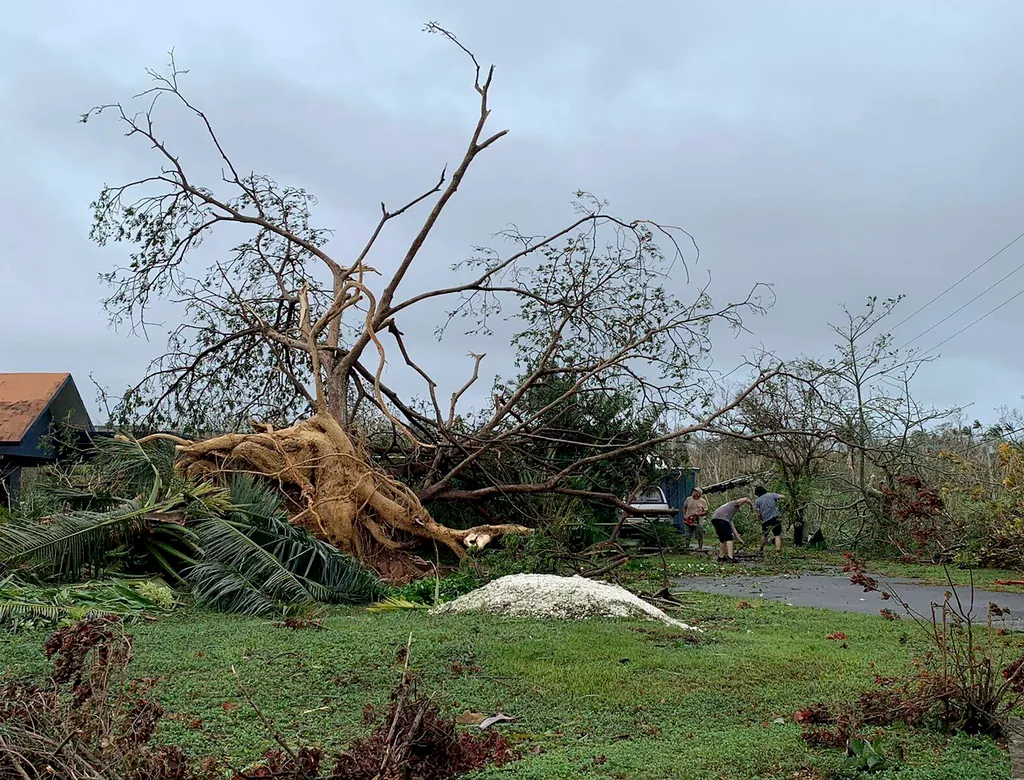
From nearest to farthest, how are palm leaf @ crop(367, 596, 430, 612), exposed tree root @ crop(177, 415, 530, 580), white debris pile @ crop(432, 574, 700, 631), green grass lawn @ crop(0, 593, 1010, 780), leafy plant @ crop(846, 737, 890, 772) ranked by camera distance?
1. leafy plant @ crop(846, 737, 890, 772)
2. green grass lawn @ crop(0, 593, 1010, 780)
3. white debris pile @ crop(432, 574, 700, 631)
4. palm leaf @ crop(367, 596, 430, 612)
5. exposed tree root @ crop(177, 415, 530, 580)

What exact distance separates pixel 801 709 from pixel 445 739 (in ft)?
7.66

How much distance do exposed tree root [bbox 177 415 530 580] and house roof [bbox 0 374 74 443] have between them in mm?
3906

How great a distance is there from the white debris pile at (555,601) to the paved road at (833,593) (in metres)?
3.26

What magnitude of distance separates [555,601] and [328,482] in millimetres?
4804

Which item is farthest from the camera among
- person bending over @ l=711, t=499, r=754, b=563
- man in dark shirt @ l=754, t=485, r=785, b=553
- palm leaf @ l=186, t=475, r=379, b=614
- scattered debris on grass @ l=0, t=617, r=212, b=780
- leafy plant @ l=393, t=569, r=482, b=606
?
man in dark shirt @ l=754, t=485, r=785, b=553

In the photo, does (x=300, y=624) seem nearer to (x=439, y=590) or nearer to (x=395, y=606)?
(x=395, y=606)

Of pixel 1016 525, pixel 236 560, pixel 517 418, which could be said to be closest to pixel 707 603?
pixel 1016 525

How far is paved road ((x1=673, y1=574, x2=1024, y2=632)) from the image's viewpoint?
11531 millimetres

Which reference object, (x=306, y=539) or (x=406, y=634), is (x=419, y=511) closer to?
(x=306, y=539)

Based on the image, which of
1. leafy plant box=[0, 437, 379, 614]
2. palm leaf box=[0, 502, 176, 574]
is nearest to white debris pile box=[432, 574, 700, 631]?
leafy plant box=[0, 437, 379, 614]

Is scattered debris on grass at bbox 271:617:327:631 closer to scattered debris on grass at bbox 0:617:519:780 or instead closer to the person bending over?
scattered debris on grass at bbox 0:617:519:780

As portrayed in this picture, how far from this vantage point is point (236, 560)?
1041 cm

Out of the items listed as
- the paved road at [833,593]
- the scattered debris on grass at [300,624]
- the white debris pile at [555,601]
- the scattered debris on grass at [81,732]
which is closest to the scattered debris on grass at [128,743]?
the scattered debris on grass at [81,732]

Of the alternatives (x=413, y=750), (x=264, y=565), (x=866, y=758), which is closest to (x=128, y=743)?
(x=413, y=750)
